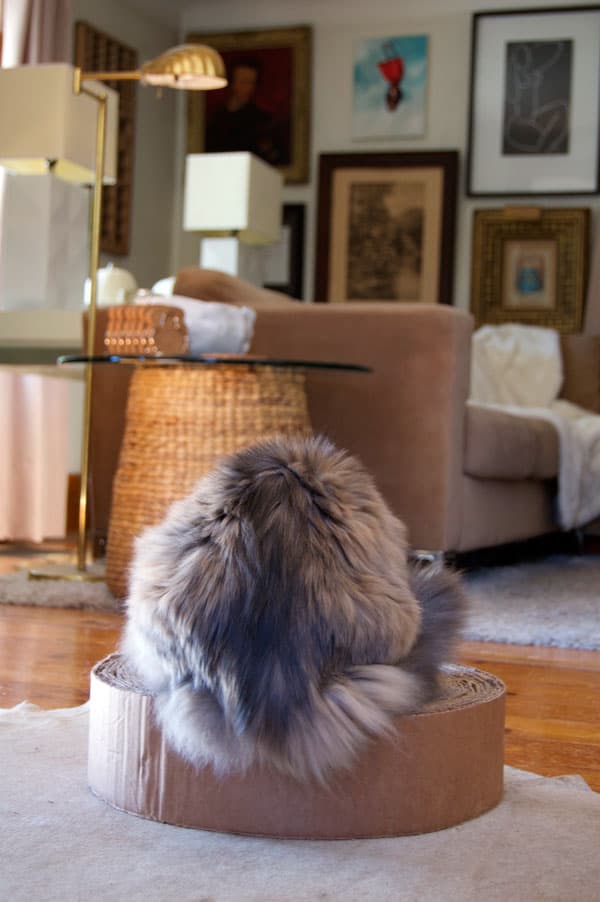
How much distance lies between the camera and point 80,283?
392cm

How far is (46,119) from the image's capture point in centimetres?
327

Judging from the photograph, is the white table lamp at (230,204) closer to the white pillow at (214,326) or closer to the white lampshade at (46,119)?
the white lampshade at (46,119)

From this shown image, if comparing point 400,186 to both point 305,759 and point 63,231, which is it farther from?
point 305,759

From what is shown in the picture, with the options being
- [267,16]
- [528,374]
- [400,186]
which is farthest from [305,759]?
[267,16]

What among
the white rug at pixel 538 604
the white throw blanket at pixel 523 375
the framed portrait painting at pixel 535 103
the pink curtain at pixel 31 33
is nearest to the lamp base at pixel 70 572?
the white rug at pixel 538 604

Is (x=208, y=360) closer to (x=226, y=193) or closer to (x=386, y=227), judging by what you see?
(x=226, y=193)

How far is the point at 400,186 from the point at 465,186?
30cm

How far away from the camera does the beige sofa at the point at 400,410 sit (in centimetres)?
265

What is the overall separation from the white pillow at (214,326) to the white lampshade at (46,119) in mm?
1040

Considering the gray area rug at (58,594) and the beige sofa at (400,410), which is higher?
the beige sofa at (400,410)

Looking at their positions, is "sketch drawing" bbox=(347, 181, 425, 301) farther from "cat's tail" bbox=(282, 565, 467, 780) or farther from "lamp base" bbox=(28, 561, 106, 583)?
"cat's tail" bbox=(282, 565, 467, 780)

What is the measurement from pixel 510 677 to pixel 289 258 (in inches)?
164

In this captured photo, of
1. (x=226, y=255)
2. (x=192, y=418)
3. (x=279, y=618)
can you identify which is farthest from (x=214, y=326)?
(x=226, y=255)

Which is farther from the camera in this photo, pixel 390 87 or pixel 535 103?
pixel 390 87
